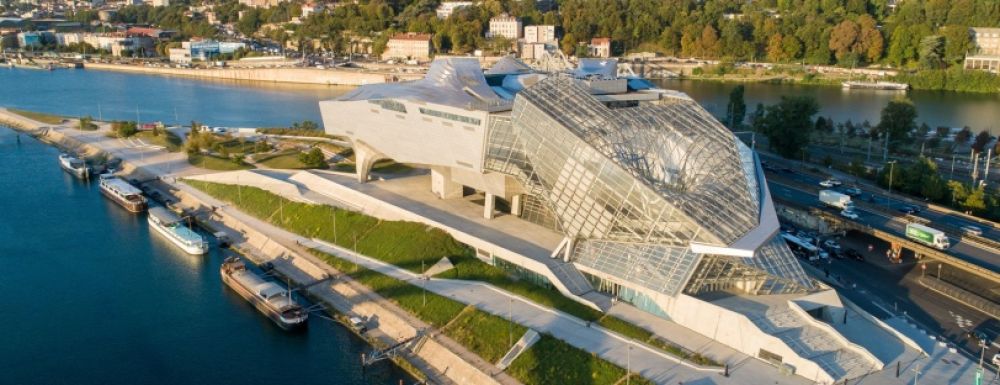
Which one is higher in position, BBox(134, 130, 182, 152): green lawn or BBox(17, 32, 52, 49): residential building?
BBox(17, 32, 52, 49): residential building

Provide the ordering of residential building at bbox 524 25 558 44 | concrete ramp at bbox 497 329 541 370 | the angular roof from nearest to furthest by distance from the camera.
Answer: concrete ramp at bbox 497 329 541 370
the angular roof
residential building at bbox 524 25 558 44

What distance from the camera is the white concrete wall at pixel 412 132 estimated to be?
41.1 meters

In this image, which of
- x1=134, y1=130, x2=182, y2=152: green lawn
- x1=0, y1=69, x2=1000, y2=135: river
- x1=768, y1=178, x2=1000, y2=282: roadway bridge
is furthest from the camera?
x1=0, y1=69, x2=1000, y2=135: river

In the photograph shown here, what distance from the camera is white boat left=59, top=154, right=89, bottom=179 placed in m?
63.1

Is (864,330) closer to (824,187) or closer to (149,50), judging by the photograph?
(824,187)

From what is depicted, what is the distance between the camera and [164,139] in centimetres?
7181

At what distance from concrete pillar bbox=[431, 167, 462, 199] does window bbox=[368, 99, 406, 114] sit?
3.86 meters

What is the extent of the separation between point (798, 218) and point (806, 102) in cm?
2180

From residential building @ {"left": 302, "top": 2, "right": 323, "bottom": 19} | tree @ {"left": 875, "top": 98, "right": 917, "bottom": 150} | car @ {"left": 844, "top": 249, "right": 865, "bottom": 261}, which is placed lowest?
car @ {"left": 844, "top": 249, "right": 865, "bottom": 261}

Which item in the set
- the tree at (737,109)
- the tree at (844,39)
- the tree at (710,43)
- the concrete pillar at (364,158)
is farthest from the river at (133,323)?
the tree at (844,39)

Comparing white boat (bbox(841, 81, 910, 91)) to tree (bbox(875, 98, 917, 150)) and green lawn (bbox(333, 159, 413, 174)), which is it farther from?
green lawn (bbox(333, 159, 413, 174))

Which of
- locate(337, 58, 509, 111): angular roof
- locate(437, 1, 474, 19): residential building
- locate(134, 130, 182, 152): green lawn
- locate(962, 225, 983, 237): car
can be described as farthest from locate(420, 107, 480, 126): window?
locate(437, 1, 474, 19): residential building

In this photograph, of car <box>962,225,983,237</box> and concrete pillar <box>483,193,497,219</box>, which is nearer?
car <box>962,225,983,237</box>

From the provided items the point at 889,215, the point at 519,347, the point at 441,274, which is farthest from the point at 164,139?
the point at 889,215
